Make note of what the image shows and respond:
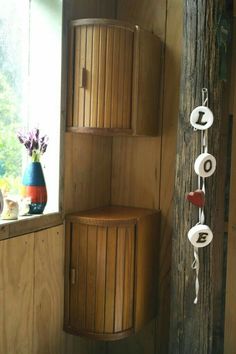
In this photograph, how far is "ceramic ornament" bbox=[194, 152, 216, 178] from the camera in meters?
1.84

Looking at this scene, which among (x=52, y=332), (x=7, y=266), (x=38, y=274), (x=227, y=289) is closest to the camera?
(x=7, y=266)

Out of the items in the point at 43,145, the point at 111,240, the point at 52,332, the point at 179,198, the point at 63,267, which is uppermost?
the point at 43,145

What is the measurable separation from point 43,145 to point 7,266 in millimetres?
565

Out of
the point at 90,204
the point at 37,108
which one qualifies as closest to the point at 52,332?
the point at 90,204

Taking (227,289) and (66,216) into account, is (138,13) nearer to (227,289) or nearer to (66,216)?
(66,216)

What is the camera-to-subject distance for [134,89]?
6.94 ft

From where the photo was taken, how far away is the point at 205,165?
6.07 feet

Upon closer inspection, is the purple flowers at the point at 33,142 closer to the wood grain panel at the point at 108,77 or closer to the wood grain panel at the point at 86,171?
the wood grain panel at the point at 86,171

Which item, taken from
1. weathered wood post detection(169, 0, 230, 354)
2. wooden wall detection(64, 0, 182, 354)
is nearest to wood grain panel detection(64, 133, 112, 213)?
wooden wall detection(64, 0, 182, 354)

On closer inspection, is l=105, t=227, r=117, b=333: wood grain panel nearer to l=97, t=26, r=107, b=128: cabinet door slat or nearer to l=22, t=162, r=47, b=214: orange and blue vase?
l=22, t=162, r=47, b=214: orange and blue vase

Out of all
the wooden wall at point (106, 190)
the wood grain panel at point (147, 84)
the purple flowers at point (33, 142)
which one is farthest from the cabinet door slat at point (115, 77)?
the purple flowers at point (33, 142)

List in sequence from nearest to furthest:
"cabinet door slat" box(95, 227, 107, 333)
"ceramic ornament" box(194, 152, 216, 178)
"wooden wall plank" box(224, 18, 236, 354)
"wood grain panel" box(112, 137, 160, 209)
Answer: "ceramic ornament" box(194, 152, 216, 178)
"cabinet door slat" box(95, 227, 107, 333)
"wooden wall plank" box(224, 18, 236, 354)
"wood grain panel" box(112, 137, 160, 209)

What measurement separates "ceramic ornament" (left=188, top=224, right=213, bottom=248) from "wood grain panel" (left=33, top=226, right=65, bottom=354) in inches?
24.8

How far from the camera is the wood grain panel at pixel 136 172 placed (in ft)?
7.77
